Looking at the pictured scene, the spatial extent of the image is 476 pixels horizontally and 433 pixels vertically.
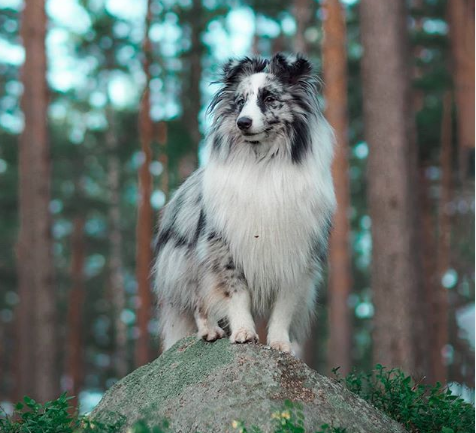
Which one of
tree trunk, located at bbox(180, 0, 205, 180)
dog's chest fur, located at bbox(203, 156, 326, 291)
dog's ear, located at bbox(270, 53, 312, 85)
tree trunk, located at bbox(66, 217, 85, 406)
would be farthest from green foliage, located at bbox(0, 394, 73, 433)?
tree trunk, located at bbox(66, 217, 85, 406)

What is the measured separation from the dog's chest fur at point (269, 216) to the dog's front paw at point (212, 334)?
426 mm

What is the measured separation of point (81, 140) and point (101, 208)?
2335 millimetres

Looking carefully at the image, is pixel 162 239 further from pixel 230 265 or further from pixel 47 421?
pixel 47 421

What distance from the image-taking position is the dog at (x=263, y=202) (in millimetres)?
5188

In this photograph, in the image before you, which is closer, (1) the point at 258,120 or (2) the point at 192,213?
(1) the point at 258,120

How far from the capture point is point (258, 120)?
5047mm

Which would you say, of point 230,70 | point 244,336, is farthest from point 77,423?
point 230,70

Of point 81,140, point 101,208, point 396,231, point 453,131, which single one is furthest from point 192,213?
point 81,140

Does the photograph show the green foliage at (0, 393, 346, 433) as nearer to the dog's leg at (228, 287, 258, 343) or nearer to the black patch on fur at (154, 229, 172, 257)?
the dog's leg at (228, 287, 258, 343)

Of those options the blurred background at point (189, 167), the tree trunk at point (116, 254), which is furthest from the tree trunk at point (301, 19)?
the tree trunk at point (116, 254)

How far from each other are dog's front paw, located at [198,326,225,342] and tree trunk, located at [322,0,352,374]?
20.7 feet

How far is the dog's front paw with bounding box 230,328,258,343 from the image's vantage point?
512cm

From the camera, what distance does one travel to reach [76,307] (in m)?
A: 23.3

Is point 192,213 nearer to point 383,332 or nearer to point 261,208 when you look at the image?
point 261,208
